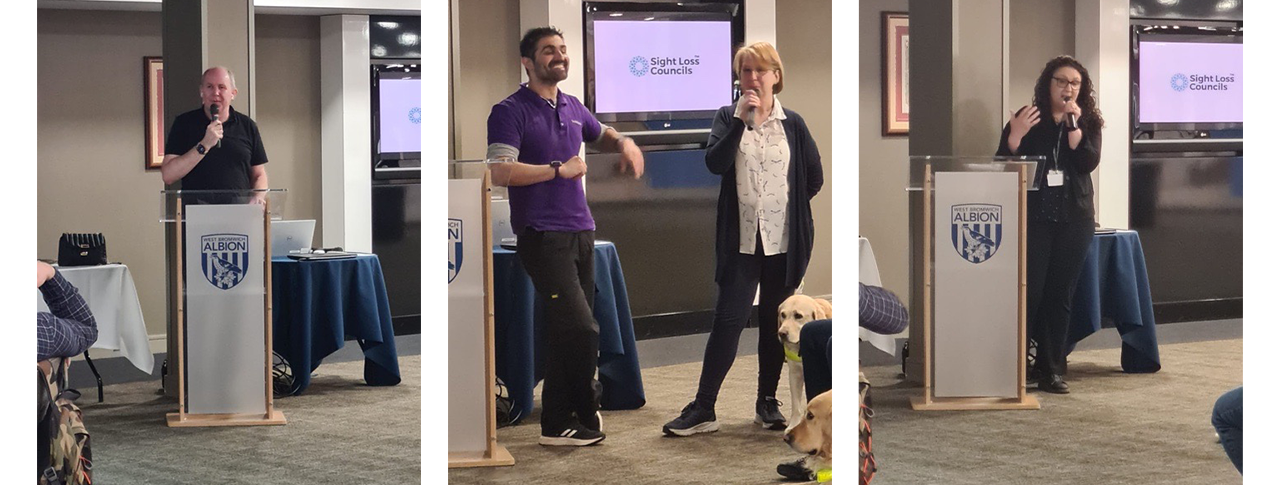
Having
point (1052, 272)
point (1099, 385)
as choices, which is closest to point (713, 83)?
point (1052, 272)

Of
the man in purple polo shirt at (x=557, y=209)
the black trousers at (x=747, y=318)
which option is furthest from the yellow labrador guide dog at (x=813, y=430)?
the man in purple polo shirt at (x=557, y=209)

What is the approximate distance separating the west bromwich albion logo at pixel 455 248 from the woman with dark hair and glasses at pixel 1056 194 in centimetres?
157

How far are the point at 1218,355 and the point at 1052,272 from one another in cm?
50

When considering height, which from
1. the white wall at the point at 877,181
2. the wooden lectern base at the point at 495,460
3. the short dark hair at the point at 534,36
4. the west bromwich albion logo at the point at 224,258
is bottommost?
the wooden lectern base at the point at 495,460

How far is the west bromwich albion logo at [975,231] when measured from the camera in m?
3.42

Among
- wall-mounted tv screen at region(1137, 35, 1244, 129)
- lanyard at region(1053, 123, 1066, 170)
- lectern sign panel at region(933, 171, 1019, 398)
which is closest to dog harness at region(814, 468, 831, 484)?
lectern sign panel at region(933, 171, 1019, 398)

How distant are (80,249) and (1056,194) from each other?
2.80 metres

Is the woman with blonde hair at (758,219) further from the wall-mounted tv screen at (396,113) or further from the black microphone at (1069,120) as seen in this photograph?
the wall-mounted tv screen at (396,113)

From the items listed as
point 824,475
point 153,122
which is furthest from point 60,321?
point 824,475

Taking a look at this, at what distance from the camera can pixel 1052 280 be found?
3420mm

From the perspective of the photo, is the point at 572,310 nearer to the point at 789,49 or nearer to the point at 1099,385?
the point at 789,49

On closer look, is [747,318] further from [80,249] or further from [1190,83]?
[80,249]

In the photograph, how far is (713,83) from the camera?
346cm

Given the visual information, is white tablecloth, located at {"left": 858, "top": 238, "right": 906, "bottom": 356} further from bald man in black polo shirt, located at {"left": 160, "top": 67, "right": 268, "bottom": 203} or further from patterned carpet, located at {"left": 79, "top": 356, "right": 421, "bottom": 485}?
bald man in black polo shirt, located at {"left": 160, "top": 67, "right": 268, "bottom": 203}
